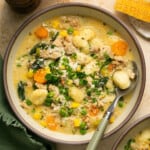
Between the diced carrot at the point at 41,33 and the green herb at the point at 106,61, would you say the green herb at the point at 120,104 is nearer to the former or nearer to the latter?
the green herb at the point at 106,61

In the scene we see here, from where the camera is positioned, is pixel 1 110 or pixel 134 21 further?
pixel 134 21

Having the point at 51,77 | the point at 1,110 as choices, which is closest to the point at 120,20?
the point at 51,77

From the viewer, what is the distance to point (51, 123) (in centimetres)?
201

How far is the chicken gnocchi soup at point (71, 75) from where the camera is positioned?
200 cm

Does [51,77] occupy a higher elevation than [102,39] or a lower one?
lower

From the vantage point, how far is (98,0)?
211cm

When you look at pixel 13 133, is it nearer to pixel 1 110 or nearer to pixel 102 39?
pixel 1 110

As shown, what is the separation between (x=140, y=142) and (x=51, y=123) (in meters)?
0.34

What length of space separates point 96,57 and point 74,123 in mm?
261

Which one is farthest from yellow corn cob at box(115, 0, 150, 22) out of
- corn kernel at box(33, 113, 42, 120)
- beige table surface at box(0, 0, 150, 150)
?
corn kernel at box(33, 113, 42, 120)

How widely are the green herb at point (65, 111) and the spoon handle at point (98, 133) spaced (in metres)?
0.13

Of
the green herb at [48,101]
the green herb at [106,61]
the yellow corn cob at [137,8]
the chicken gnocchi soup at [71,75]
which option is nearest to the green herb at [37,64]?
the chicken gnocchi soup at [71,75]

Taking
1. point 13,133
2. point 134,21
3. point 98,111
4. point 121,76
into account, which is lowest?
point 13,133

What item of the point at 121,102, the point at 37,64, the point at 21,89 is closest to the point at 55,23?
the point at 37,64
